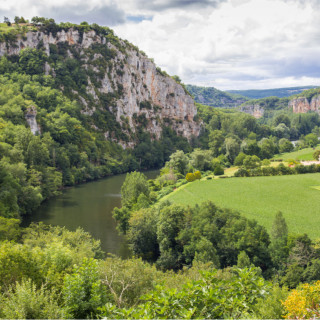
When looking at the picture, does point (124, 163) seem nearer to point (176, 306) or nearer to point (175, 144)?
point (175, 144)

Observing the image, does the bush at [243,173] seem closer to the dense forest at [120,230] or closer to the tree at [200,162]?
the dense forest at [120,230]

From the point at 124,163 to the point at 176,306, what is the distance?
261 ft

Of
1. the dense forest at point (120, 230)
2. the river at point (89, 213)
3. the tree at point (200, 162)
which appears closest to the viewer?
the dense forest at point (120, 230)

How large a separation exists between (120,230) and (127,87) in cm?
7943

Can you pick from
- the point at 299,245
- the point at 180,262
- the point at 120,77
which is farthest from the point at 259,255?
the point at 120,77

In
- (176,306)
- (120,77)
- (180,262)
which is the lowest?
(180,262)

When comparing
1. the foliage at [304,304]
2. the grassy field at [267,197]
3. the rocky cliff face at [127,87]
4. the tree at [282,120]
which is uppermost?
the rocky cliff face at [127,87]

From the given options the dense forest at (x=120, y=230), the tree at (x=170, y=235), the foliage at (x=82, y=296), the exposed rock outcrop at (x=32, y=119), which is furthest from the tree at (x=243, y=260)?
the exposed rock outcrop at (x=32, y=119)

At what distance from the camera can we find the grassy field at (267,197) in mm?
35934

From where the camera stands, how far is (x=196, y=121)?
5281 inches

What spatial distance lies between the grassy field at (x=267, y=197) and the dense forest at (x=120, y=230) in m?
4.26

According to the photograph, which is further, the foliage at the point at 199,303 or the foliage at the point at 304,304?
the foliage at the point at 304,304

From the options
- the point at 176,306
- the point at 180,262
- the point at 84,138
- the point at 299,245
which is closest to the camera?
the point at 176,306

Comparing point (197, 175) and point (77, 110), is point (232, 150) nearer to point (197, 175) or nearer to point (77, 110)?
point (197, 175)
